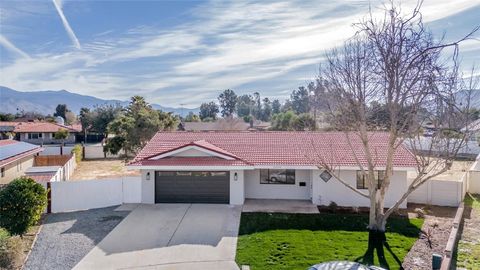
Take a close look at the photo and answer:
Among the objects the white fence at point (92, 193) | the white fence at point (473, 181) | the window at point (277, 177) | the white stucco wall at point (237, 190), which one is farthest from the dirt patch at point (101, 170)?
the white fence at point (473, 181)

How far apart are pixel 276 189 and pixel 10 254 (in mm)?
13335

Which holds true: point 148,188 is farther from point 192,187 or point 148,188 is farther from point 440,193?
point 440,193

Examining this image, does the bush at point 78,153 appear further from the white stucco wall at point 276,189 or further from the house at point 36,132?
the white stucco wall at point 276,189

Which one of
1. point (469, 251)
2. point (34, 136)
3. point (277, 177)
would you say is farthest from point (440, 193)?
point (34, 136)

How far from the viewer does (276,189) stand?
21.2 meters

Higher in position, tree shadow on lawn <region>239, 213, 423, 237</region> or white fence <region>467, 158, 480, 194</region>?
white fence <region>467, 158, 480, 194</region>

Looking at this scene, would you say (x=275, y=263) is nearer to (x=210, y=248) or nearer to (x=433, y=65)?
(x=210, y=248)

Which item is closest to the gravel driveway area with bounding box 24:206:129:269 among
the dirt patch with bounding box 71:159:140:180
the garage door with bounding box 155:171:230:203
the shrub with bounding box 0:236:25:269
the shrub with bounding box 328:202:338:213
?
the shrub with bounding box 0:236:25:269

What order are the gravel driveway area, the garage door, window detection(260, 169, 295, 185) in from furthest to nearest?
window detection(260, 169, 295, 185), the garage door, the gravel driveway area

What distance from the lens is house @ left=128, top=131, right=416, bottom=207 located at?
19.8 metres

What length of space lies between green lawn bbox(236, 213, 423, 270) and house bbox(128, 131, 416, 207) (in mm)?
2455

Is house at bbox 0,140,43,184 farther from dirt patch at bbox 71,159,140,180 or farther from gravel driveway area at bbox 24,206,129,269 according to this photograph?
gravel driveway area at bbox 24,206,129,269

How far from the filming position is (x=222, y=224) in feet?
54.6

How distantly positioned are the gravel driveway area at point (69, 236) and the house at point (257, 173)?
3.11 meters
